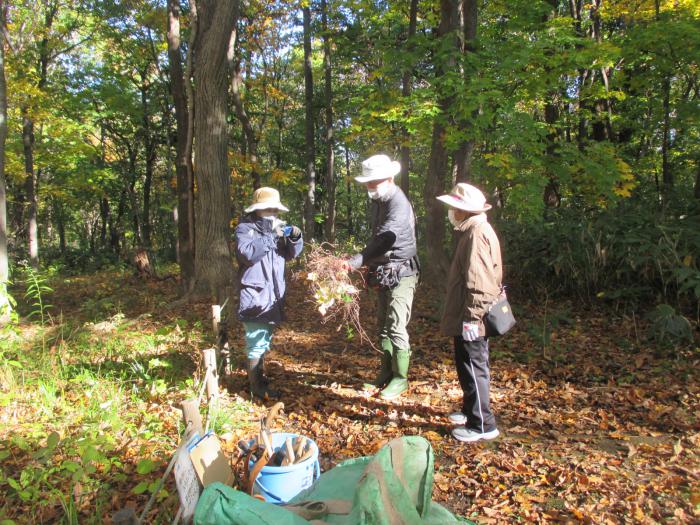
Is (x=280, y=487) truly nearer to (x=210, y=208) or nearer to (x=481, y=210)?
(x=481, y=210)

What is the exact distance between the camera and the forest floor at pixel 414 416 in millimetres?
3064

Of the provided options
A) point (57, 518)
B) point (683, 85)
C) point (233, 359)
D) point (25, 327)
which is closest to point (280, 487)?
point (57, 518)

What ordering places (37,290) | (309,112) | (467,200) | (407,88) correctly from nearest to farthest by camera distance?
(467,200)
(37,290)
(407,88)
(309,112)

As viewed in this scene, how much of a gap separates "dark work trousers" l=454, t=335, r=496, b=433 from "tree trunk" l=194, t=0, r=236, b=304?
463cm

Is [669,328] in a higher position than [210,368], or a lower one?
lower

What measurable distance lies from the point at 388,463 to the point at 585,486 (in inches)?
84.3

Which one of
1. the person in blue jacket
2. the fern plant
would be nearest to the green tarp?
the person in blue jacket

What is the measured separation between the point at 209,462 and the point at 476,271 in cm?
227

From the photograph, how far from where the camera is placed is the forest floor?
306 centimetres

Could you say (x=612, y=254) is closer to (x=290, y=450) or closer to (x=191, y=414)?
(x=290, y=450)

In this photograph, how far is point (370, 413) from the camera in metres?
4.36

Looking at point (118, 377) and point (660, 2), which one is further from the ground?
point (660, 2)

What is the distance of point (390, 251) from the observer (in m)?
4.20

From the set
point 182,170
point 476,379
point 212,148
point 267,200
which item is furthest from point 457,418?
point 182,170
